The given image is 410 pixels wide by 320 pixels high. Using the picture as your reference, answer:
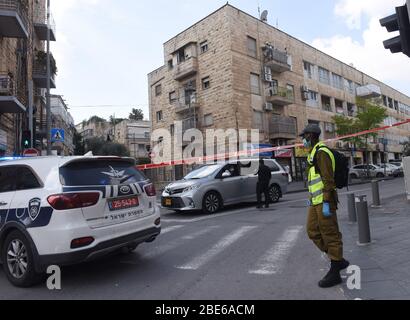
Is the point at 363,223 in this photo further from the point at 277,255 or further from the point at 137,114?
the point at 137,114

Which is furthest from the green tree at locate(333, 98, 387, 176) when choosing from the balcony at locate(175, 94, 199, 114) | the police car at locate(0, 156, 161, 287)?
the police car at locate(0, 156, 161, 287)

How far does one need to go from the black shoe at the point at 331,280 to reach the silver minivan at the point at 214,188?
7.18 m

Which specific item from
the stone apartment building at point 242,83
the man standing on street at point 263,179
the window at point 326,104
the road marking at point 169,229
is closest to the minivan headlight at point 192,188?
the road marking at point 169,229

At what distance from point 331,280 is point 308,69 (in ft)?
117

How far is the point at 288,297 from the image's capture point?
13.8 ft

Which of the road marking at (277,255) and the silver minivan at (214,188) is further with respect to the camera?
the silver minivan at (214,188)

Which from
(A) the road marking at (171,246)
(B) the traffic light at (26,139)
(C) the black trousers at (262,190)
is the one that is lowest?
(A) the road marking at (171,246)

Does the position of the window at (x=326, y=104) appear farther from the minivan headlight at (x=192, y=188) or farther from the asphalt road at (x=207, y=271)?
the asphalt road at (x=207, y=271)

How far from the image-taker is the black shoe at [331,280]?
14.7 feet

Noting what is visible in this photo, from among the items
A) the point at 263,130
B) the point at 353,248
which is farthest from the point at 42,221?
the point at 263,130

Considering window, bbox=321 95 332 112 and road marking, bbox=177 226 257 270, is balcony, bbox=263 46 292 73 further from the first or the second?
road marking, bbox=177 226 257 270

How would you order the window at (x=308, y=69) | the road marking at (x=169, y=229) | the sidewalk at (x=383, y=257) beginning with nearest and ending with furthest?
the sidewalk at (x=383, y=257) < the road marking at (x=169, y=229) < the window at (x=308, y=69)

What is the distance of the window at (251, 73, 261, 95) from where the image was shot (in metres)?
30.9

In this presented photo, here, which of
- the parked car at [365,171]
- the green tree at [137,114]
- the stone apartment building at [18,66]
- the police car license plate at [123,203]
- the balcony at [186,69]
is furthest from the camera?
the green tree at [137,114]
